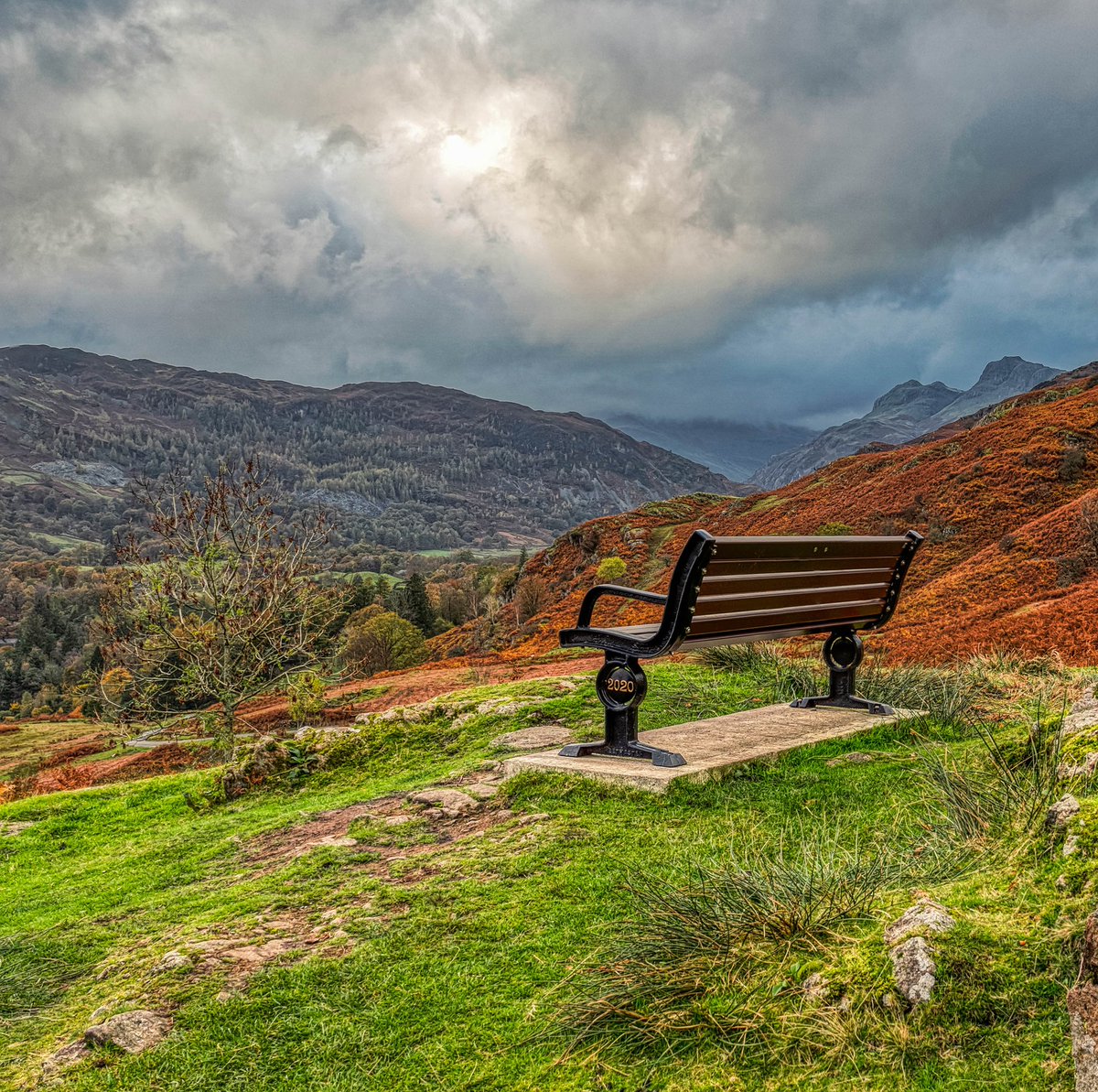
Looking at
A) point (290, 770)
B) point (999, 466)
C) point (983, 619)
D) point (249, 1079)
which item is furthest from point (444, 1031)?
point (999, 466)

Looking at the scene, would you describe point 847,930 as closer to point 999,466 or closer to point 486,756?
point 486,756

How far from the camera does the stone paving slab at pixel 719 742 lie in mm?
4652

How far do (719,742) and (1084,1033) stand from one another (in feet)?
12.8

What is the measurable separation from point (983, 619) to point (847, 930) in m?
11.8

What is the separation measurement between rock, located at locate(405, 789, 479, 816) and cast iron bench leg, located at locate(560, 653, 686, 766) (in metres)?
0.68

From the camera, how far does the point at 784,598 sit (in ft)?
18.5

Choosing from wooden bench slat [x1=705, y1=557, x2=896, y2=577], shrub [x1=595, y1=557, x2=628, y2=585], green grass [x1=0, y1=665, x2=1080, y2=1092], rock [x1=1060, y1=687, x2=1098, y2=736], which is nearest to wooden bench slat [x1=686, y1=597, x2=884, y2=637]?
wooden bench slat [x1=705, y1=557, x2=896, y2=577]

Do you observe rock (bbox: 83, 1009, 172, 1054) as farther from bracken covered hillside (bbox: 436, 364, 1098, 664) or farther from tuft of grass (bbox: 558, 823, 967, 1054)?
bracken covered hillside (bbox: 436, 364, 1098, 664)

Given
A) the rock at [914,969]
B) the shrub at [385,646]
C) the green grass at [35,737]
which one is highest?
the rock at [914,969]

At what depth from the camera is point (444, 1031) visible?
2445mm

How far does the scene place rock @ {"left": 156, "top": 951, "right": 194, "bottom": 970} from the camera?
2.94m

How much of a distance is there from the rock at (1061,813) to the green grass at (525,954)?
4.4 inches

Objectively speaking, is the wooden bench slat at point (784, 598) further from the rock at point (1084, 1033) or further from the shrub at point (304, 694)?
the shrub at point (304, 694)

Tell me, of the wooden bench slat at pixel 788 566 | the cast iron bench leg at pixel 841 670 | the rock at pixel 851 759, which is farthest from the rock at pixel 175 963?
the cast iron bench leg at pixel 841 670
